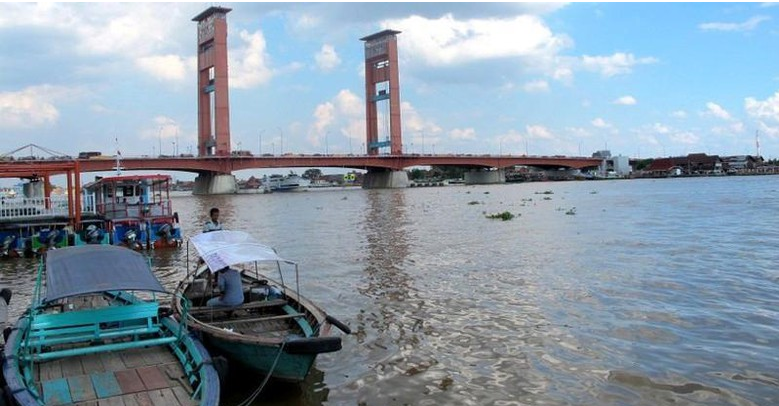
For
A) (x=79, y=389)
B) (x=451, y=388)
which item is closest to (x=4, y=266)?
(x=79, y=389)

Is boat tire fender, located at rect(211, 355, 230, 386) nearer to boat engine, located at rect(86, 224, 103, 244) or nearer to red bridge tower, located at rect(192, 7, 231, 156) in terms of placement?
boat engine, located at rect(86, 224, 103, 244)

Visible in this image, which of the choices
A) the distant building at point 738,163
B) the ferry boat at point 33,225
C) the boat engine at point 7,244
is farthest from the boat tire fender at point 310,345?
the distant building at point 738,163

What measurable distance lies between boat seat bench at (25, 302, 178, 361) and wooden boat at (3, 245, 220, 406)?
13 mm

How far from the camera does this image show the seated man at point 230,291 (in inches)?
410

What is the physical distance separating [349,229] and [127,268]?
26.0 m

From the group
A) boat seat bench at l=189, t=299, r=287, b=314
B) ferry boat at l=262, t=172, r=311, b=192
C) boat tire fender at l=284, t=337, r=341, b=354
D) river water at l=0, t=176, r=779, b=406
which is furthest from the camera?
ferry boat at l=262, t=172, r=311, b=192

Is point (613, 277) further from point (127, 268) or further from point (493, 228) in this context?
point (493, 228)

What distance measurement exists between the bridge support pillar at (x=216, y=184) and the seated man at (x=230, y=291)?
9136 centimetres

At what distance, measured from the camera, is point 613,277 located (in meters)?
16.4

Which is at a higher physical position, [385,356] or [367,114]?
[367,114]

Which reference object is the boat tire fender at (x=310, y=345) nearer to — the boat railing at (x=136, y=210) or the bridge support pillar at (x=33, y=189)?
the boat railing at (x=136, y=210)

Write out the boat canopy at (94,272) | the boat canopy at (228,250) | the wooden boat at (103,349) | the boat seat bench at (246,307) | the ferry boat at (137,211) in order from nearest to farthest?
1. the wooden boat at (103,349)
2. the boat canopy at (94,272)
3. the boat canopy at (228,250)
4. the boat seat bench at (246,307)
5. the ferry boat at (137,211)

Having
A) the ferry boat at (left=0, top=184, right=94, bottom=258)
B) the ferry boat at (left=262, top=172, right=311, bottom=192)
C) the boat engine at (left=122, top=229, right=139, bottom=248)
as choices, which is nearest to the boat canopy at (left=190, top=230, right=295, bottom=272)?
the boat engine at (left=122, top=229, right=139, bottom=248)

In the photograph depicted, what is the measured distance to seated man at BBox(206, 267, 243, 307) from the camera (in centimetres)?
1041
